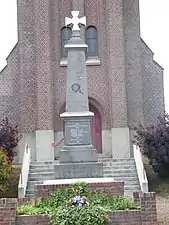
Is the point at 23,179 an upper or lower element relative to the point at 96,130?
lower

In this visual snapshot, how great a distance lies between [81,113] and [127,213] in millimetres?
7756

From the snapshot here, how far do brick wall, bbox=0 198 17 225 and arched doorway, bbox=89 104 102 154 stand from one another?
772 inches

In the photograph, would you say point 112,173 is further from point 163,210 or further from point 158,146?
point 163,210

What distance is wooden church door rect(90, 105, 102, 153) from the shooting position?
94.5ft

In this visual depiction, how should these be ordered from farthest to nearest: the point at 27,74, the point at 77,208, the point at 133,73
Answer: the point at 133,73, the point at 27,74, the point at 77,208

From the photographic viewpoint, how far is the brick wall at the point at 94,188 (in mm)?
11117

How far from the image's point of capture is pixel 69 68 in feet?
56.8

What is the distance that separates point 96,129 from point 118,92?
2.99 m

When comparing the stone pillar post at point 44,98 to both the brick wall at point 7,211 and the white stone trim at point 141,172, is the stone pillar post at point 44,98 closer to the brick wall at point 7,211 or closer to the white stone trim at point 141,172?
the white stone trim at point 141,172

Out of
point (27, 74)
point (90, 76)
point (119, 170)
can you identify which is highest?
point (27, 74)

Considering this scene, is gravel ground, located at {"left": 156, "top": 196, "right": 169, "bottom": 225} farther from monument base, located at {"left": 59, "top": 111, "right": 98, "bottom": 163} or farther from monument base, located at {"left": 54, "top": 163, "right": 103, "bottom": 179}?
monument base, located at {"left": 59, "top": 111, "right": 98, "bottom": 163}

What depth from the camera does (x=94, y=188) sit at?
11.2 metres

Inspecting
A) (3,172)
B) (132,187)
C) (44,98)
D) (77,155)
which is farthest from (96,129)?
(77,155)

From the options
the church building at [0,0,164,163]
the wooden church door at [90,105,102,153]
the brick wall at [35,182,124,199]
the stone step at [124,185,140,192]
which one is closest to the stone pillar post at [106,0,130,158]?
the church building at [0,0,164,163]
